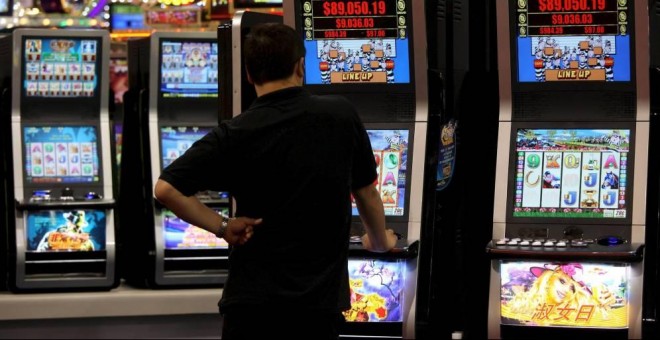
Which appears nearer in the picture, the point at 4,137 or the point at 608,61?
the point at 608,61

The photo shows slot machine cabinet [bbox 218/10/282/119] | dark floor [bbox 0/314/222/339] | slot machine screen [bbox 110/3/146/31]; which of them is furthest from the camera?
slot machine screen [bbox 110/3/146/31]

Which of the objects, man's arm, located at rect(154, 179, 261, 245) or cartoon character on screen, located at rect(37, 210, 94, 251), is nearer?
man's arm, located at rect(154, 179, 261, 245)

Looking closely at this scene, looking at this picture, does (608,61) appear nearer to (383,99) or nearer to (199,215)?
(383,99)

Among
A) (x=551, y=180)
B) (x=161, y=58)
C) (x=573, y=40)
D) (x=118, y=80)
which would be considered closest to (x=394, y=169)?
(x=551, y=180)

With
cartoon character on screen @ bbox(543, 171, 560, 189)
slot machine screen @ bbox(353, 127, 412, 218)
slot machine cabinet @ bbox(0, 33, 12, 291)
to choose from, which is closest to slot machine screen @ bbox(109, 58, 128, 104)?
slot machine cabinet @ bbox(0, 33, 12, 291)

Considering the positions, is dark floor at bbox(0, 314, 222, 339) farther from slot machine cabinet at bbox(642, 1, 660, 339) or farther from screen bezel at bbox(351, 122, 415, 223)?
slot machine cabinet at bbox(642, 1, 660, 339)

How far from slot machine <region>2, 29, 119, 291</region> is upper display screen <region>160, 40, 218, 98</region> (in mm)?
399

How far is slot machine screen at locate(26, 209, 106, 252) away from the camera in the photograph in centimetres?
813

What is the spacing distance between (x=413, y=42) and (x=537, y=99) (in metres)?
0.64

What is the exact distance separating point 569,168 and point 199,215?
2453 millimetres

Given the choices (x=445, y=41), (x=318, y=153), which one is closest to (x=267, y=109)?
(x=318, y=153)

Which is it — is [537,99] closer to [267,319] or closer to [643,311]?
[643,311]

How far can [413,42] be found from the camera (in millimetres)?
5762

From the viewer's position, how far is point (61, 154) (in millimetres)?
8148
